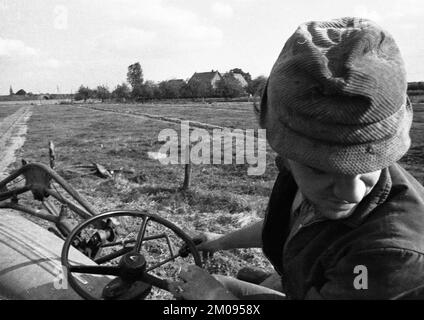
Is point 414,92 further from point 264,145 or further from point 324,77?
point 324,77

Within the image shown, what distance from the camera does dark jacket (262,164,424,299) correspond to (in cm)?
112

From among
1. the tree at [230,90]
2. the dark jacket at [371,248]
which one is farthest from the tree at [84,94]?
the dark jacket at [371,248]

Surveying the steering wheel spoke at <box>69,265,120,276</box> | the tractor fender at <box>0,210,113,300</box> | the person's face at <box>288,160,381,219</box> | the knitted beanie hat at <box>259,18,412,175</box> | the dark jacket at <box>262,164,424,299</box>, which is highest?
the knitted beanie hat at <box>259,18,412,175</box>

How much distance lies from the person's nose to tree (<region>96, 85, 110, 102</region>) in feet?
302

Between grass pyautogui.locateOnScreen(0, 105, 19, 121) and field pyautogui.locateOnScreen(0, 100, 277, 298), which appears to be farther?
grass pyautogui.locateOnScreen(0, 105, 19, 121)

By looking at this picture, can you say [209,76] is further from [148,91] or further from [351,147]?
[351,147]

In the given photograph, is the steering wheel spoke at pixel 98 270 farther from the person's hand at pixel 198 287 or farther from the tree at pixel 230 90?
the tree at pixel 230 90

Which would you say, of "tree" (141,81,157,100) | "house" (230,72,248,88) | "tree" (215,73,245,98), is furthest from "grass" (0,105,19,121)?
"house" (230,72,248,88)

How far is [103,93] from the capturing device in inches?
3551

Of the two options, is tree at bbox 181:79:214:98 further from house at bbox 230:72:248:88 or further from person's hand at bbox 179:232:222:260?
person's hand at bbox 179:232:222:260

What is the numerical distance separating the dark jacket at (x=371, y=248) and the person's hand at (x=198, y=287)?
0.32 meters

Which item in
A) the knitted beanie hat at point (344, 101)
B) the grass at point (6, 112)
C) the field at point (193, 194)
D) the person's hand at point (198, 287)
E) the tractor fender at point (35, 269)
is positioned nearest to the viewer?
the knitted beanie hat at point (344, 101)

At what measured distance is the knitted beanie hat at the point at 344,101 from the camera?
1025mm
